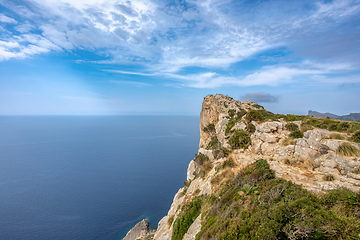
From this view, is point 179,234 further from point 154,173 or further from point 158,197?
point 154,173

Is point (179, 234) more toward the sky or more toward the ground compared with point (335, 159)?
more toward the ground

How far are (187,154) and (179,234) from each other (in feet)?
363

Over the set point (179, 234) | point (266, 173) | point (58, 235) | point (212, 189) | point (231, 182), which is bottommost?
point (58, 235)

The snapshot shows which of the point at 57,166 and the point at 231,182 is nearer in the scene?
the point at 231,182

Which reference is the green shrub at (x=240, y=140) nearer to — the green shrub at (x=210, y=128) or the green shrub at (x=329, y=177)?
the green shrub at (x=329, y=177)

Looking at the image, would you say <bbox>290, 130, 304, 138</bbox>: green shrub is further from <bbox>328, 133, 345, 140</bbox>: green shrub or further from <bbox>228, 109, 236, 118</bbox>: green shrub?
<bbox>228, 109, 236, 118</bbox>: green shrub

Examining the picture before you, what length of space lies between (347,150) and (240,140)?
9.60 m

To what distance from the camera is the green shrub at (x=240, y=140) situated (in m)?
20.1

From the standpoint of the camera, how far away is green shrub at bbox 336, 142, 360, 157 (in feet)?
38.7

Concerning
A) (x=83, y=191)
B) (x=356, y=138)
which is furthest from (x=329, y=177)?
(x=83, y=191)

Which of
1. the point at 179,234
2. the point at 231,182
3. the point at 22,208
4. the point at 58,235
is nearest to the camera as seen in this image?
the point at 231,182

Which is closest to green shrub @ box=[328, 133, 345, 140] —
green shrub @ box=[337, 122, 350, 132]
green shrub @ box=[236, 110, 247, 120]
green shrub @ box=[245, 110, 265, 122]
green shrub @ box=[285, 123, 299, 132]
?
green shrub @ box=[337, 122, 350, 132]

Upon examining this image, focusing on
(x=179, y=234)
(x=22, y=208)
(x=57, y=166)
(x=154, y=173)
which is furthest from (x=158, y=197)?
(x=57, y=166)

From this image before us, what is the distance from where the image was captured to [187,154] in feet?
408
